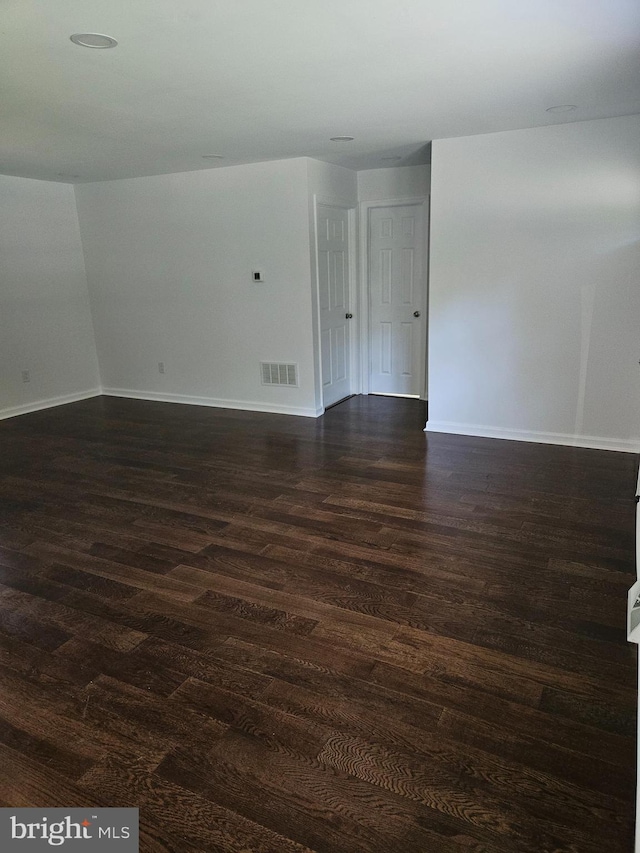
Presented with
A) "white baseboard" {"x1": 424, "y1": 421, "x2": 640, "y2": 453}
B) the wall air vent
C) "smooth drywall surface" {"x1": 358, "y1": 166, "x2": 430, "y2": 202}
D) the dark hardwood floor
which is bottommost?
the dark hardwood floor

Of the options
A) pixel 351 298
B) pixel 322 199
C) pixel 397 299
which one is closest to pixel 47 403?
pixel 351 298

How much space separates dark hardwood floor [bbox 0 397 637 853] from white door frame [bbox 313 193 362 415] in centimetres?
190

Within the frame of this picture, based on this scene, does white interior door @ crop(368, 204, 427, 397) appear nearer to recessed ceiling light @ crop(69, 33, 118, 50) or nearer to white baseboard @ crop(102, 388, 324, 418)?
white baseboard @ crop(102, 388, 324, 418)

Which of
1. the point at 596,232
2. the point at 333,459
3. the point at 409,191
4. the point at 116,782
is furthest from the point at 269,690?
the point at 409,191

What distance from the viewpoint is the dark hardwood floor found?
1.63m

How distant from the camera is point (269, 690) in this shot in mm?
2072

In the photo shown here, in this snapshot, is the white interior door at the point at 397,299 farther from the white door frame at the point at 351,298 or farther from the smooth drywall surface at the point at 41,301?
the smooth drywall surface at the point at 41,301

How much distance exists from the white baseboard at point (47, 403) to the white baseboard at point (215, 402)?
22 centimetres

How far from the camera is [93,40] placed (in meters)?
2.40

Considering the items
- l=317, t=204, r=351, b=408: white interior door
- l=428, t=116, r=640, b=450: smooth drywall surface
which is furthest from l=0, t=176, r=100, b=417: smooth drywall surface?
l=428, t=116, r=640, b=450: smooth drywall surface

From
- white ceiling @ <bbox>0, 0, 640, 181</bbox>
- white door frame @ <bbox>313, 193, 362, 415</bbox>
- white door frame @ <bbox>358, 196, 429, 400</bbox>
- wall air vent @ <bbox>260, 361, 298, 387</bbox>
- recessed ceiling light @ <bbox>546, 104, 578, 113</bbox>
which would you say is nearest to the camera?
white ceiling @ <bbox>0, 0, 640, 181</bbox>

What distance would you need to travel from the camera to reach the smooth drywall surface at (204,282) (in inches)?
218

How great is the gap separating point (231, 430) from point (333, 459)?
1338 millimetres

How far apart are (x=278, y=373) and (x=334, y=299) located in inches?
39.7
